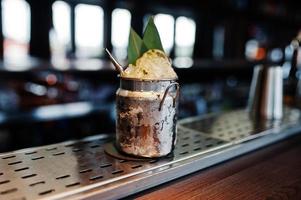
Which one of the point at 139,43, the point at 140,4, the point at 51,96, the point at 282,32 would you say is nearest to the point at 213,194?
the point at 139,43

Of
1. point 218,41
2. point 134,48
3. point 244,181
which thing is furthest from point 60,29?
point 244,181

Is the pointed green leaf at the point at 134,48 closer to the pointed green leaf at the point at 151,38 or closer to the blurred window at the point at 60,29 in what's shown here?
the pointed green leaf at the point at 151,38

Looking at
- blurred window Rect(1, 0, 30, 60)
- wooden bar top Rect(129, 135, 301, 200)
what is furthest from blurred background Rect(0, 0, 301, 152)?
wooden bar top Rect(129, 135, 301, 200)

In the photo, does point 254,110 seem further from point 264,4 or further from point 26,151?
point 264,4

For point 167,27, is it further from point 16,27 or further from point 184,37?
point 16,27

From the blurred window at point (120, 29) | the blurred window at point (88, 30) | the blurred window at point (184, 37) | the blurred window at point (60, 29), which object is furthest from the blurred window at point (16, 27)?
the blurred window at point (184, 37)

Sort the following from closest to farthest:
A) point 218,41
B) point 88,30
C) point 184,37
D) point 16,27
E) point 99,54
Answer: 1. point 16,27
2. point 88,30
3. point 99,54
4. point 184,37
5. point 218,41
